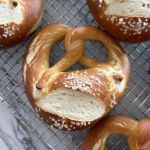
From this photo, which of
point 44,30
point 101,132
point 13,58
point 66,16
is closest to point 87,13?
point 66,16

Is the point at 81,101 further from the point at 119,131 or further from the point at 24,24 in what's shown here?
the point at 24,24

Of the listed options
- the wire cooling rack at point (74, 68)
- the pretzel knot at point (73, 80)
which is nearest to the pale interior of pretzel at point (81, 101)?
the pretzel knot at point (73, 80)

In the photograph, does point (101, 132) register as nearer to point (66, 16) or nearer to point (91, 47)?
point (91, 47)

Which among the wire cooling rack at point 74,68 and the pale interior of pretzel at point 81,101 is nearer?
the pale interior of pretzel at point 81,101

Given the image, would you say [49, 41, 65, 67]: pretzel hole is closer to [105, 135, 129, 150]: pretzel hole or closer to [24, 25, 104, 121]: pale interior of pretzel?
[24, 25, 104, 121]: pale interior of pretzel

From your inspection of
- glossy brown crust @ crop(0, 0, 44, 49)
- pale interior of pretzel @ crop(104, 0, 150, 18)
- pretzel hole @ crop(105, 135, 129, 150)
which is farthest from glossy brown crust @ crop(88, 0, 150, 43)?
pretzel hole @ crop(105, 135, 129, 150)

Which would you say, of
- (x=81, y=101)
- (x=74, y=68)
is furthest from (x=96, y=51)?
(x=81, y=101)

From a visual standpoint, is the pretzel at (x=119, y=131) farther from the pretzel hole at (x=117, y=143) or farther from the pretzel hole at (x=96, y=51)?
the pretzel hole at (x=96, y=51)
